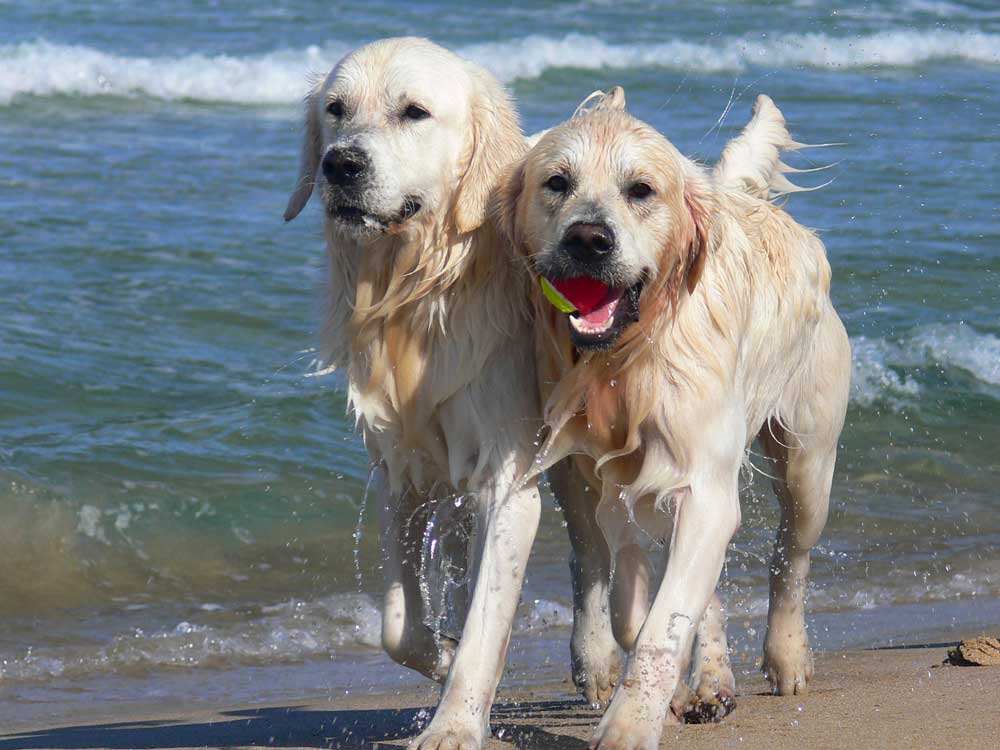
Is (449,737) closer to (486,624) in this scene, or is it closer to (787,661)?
(486,624)

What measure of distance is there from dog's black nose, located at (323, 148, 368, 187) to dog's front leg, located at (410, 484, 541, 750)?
91 cm

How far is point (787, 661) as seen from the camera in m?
5.12

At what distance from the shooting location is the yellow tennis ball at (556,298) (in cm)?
396

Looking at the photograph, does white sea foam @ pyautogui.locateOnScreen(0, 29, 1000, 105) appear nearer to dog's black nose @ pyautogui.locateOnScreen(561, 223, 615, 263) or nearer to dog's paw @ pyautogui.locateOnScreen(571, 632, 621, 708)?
dog's paw @ pyautogui.locateOnScreen(571, 632, 621, 708)

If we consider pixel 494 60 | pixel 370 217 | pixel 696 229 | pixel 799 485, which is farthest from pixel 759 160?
pixel 494 60

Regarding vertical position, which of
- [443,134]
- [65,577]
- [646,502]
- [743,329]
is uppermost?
[443,134]

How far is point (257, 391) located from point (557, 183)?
471 centimetres

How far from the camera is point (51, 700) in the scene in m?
5.24

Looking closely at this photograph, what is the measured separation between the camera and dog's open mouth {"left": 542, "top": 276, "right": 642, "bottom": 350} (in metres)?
3.93

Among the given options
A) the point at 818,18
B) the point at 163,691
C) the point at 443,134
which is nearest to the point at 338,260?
the point at 443,134

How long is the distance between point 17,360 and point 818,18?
15.3m

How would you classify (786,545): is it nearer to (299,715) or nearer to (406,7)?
(299,715)

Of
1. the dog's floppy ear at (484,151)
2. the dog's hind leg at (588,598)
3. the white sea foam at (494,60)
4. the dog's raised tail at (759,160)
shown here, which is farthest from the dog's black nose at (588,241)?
the white sea foam at (494,60)

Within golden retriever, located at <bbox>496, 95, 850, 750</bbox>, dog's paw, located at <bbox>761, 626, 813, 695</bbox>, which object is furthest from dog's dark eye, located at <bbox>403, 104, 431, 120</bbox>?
dog's paw, located at <bbox>761, 626, 813, 695</bbox>
